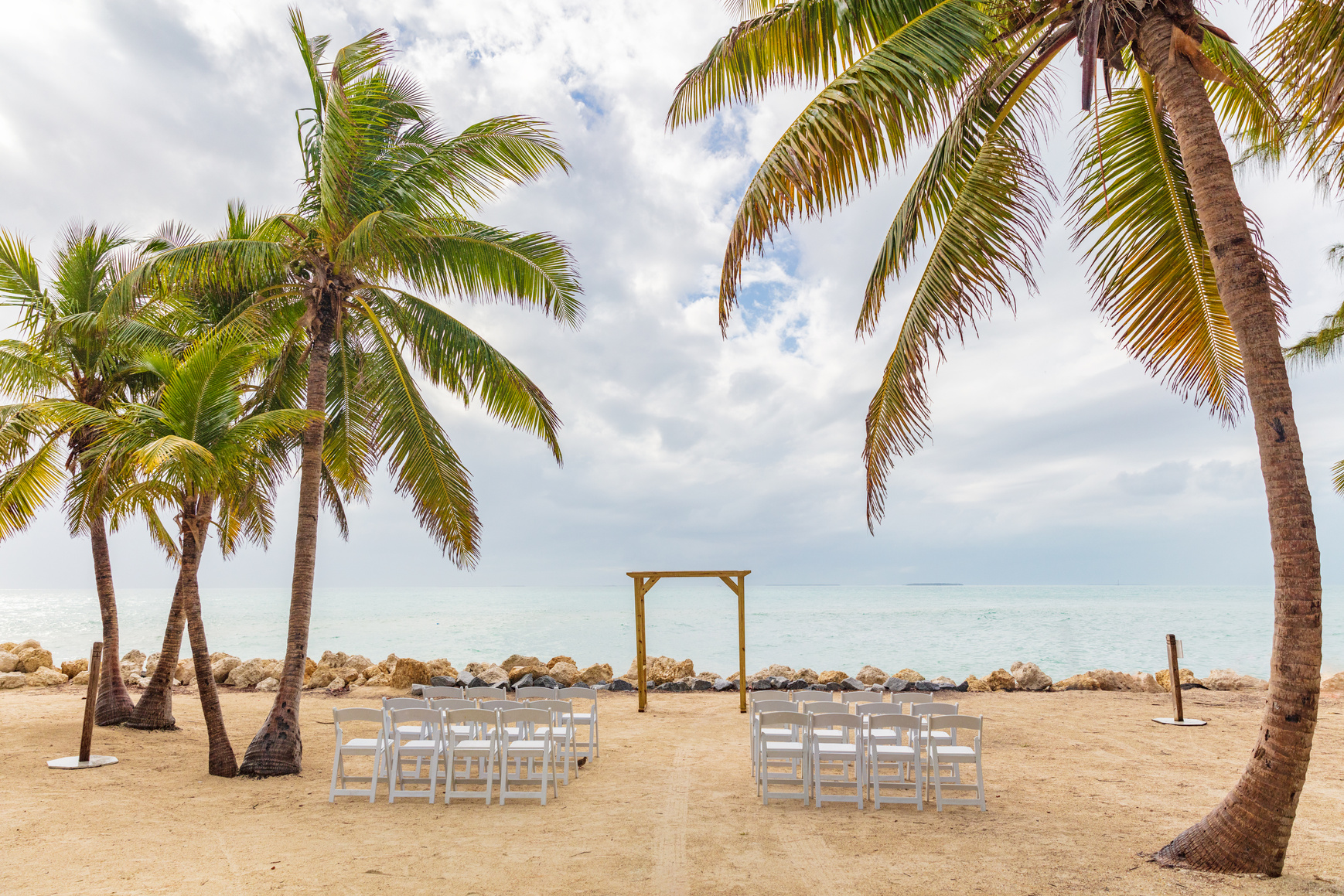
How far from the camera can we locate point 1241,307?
15.3 feet

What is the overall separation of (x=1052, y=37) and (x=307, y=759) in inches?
405

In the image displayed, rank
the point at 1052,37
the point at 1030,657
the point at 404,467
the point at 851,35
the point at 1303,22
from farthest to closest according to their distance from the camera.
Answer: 1. the point at 1030,657
2. the point at 404,467
3. the point at 851,35
4. the point at 1052,37
5. the point at 1303,22

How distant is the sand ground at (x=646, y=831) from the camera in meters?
4.88

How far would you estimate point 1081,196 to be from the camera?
6.26 meters

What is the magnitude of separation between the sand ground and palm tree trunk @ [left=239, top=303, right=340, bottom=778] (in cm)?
34

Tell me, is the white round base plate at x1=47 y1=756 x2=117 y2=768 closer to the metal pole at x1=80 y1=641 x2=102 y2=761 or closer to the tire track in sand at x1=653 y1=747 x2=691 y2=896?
the metal pole at x1=80 y1=641 x2=102 y2=761

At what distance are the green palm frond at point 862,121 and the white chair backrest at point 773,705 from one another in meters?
4.13

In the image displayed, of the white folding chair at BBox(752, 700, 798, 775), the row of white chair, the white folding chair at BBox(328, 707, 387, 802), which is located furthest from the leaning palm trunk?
the row of white chair

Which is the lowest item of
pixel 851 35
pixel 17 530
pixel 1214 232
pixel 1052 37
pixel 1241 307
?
pixel 17 530

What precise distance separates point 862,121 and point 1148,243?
269 cm

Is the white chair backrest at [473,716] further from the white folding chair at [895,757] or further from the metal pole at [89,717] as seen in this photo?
the metal pole at [89,717]

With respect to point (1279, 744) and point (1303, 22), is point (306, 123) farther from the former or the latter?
point (1279, 744)

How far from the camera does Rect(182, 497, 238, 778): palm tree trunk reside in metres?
7.94

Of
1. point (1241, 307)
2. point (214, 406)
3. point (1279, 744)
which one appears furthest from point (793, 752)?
point (214, 406)
